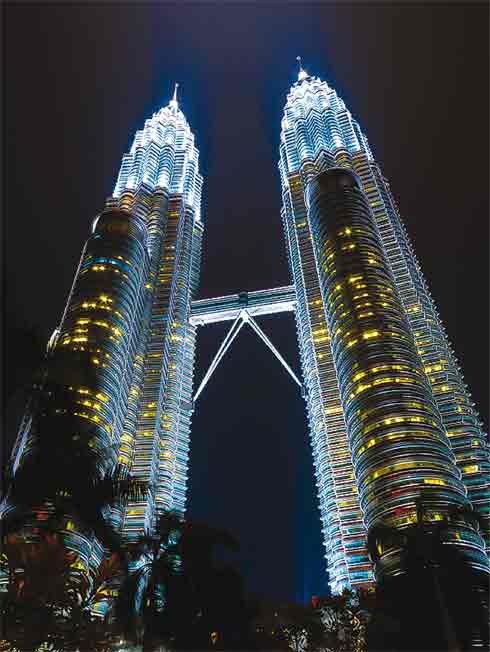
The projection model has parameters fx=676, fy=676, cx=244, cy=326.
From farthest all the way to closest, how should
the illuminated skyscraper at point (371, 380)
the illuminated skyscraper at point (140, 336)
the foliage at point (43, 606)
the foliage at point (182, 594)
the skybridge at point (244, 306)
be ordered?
1. the skybridge at point (244, 306)
2. the illuminated skyscraper at point (140, 336)
3. the illuminated skyscraper at point (371, 380)
4. the foliage at point (182, 594)
5. the foliage at point (43, 606)

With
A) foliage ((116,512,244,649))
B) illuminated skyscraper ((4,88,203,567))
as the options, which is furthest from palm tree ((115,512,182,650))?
illuminated skyscraper ((4,88,203,567))

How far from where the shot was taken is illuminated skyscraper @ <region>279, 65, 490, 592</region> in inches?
2433

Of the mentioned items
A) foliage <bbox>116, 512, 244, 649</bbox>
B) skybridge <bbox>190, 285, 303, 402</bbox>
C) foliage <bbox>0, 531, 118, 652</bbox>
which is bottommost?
foliage <bbox>0, 531, 118, 652</bbox>

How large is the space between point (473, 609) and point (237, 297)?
75.4 metres

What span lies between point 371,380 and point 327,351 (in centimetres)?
1758

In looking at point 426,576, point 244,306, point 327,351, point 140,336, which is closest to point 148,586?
point 426,576

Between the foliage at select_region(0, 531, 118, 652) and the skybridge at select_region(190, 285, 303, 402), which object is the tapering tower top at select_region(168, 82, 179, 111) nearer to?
the skybridge at select_region(190, 285, 303, 402)

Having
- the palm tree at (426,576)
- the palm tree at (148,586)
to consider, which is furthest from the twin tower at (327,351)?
the palm tree at (148,586)

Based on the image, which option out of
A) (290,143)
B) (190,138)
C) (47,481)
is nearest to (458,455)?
(47,481)

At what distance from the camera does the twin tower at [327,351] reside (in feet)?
207

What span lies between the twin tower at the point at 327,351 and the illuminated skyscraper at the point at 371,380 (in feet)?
0.60

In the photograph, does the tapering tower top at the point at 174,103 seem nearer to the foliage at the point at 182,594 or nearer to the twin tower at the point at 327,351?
the twin tower at the point at 327,351

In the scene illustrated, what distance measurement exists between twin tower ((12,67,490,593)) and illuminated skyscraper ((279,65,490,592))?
0.18m

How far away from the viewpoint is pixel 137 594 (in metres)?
31.4
